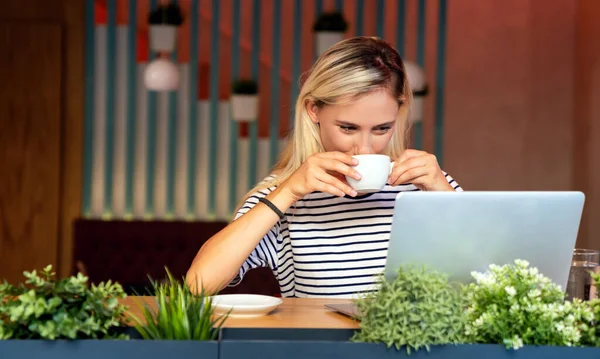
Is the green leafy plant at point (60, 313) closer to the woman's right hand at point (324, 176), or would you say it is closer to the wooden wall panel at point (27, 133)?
the woman's right hand at point (324, 176)

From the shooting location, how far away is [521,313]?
120cm

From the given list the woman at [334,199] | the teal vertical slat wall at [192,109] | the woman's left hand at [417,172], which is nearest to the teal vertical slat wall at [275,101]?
the teal vertical slat wall at [192,109]

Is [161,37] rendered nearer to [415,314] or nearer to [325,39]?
[325,39]

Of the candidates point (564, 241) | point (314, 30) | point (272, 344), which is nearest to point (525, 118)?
point (314, 30)

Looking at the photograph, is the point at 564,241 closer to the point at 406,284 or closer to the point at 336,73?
the point at 406,284

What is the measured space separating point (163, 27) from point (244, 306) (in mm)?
3917

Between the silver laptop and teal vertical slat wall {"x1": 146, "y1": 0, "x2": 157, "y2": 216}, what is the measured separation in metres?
4.37

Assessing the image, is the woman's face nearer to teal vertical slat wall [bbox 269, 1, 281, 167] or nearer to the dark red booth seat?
the dark red booth seat

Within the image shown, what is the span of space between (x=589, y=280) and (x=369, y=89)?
0.69m

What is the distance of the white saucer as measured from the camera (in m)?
1.43

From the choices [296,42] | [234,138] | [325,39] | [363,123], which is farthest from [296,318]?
[296,42]

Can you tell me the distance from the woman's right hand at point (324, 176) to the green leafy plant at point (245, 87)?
3598 millimetres

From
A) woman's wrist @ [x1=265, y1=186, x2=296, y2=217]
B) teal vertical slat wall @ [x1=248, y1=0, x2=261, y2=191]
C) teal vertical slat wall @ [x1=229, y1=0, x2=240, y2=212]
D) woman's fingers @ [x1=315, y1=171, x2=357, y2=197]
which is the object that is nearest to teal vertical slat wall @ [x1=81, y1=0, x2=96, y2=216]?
teal vertical slat wall @ [x1=229, y1=0, x2=240, y2=212]

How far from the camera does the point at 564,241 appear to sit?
1.38 meters
